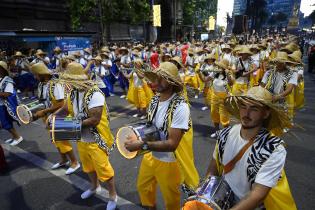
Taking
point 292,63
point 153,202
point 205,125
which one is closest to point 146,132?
point 153,202

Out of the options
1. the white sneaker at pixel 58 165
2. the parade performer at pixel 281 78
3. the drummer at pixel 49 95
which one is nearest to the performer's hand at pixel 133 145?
the drummer at pixel 49 95

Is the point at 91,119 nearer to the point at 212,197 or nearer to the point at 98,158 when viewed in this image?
the point at 98,158

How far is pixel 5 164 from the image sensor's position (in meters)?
5.52

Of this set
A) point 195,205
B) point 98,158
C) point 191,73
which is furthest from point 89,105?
point 191,73

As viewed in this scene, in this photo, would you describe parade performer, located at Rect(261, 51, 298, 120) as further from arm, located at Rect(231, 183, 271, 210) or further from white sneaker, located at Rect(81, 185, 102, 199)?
arm, located at Rect(231, 183, 271, 210)

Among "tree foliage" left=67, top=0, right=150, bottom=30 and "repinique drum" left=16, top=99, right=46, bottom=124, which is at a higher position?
"tree foliage" left=67, top=0, right=150, bottom=30

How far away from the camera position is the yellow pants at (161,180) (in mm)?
3115

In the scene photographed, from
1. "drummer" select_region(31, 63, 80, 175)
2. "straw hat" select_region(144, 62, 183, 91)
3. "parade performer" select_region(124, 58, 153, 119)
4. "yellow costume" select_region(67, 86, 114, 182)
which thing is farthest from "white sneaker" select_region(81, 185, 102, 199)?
"parade performer" select_region(124, 58, 153, 119)

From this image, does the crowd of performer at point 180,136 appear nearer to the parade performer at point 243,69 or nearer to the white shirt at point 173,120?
the white shirt at point 173,120

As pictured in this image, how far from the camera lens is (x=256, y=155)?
6.98 feet

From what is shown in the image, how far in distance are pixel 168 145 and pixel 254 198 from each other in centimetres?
104

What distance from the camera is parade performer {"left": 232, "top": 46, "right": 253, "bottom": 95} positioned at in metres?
7.36

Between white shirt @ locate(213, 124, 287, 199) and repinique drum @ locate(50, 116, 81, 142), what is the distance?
2017 millimetres

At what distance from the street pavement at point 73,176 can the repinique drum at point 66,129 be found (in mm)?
1192
